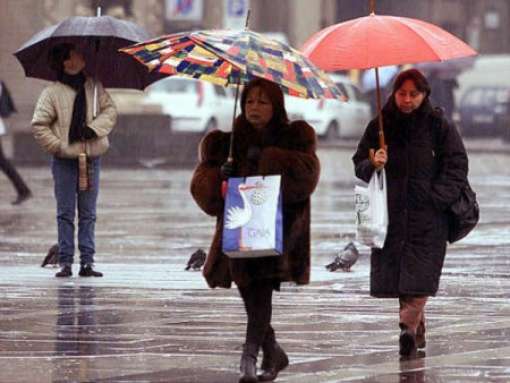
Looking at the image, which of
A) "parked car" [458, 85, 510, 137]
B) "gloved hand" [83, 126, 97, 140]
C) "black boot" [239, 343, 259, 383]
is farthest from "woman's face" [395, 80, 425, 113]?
"parked car" [458, 85, 510, 137]

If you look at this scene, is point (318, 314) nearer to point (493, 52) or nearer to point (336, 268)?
point (336, 268)

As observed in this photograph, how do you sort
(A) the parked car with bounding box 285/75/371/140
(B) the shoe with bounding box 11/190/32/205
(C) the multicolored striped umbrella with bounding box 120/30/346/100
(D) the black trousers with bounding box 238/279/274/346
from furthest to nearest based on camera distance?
(A) the parked car with bounding box 285/75/371/140 → (B) the shoe with bounding box 11/190/32/205 → (D) the black trousers with bounding box 238/279/274/346 → (C) the multicolored striped umbrella with bounding box 120/30/346/100

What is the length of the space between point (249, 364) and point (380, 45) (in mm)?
1978

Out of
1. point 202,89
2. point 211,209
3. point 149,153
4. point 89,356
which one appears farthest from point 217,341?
point 202,89

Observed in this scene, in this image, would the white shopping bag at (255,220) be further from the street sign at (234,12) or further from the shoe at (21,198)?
the street sign at (234,12)

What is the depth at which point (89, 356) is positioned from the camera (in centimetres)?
958

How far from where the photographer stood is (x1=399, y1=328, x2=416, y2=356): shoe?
9578mm

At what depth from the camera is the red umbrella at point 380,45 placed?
9.51 m

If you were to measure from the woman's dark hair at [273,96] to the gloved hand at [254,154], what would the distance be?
0.14 m

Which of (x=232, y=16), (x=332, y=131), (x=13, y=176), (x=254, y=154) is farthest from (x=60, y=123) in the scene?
(x=332, y=131)

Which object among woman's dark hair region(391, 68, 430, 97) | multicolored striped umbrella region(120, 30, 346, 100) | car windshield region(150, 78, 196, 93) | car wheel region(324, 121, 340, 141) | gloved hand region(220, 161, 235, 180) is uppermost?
multicolored striped umbrella region(120, 30, 346, 100)

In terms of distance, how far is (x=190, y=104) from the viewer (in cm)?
3719

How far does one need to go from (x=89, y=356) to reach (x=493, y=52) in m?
59.7

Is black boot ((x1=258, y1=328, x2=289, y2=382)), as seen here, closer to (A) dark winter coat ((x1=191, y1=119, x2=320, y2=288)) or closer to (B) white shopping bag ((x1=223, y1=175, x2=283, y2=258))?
(A) dark winter coat ((x1=191, y1=119, x2=320, y2=288))
